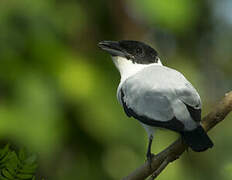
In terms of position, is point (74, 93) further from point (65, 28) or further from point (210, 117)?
point (210, 117)

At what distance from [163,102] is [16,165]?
1.50m

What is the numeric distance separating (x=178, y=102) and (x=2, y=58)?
2.32 meters

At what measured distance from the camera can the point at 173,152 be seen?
2.50m

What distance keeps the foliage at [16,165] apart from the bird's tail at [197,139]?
124 centimetres

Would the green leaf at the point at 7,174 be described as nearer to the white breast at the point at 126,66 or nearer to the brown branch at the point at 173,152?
the brown branch at the point at 173,152

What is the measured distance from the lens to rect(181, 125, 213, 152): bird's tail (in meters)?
2.61

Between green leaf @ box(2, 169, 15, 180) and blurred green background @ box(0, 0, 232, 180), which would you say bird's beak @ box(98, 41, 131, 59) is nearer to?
blurred green background @ box(0, 0, 232, 180)

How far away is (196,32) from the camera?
6.46 metres

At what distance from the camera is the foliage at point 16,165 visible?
1440 mm

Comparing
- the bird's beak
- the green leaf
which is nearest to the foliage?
the green leaf

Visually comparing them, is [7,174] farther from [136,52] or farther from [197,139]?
[136,52]

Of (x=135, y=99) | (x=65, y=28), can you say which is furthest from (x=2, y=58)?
(x=135, y=99)

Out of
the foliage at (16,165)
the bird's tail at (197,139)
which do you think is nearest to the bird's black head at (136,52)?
the bird's tail at (197,139)

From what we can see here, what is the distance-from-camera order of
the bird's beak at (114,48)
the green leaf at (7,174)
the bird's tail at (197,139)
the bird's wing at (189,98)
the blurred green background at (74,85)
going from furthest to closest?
the blurred green background at (74,85) → the bird's beak at (114,48) → the bird's wing at (189,98) → the bird's tail at (197,139) → the green leaf at (7,174)
